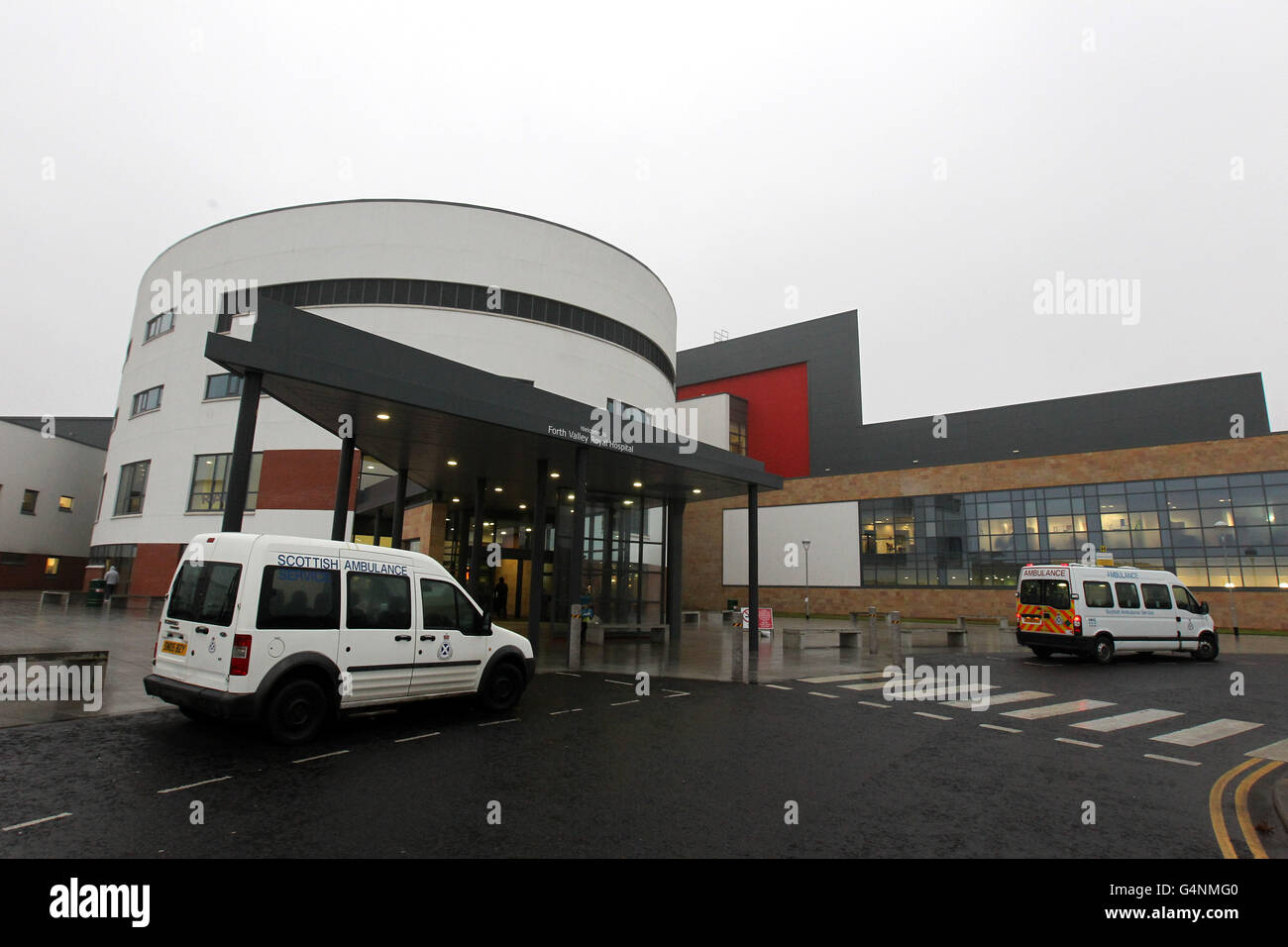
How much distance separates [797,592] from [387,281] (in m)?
32.8

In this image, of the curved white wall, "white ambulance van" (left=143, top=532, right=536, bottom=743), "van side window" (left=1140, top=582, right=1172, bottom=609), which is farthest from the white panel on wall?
Result: "white ambulance van" (left=143, top=532, right=536, bottom=743)

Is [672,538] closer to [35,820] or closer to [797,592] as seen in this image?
[35,820]

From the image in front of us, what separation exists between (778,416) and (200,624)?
159 feet

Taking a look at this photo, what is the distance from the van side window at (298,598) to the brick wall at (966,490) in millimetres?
39049

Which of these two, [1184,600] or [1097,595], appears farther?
[1184,600]

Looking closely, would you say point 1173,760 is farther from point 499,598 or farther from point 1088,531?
point 1088,531

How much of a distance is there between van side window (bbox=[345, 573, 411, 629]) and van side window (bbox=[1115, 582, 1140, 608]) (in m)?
18.0

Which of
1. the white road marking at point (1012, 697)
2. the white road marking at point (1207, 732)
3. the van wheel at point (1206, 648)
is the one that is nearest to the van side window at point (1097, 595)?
the van wheel at point (1206, 648)

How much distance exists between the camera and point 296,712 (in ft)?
22.7

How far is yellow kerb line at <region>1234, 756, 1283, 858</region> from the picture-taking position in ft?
15.6

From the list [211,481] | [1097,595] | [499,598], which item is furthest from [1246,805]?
[211,481]

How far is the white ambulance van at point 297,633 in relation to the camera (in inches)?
259

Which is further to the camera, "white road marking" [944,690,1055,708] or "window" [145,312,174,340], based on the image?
"window" [145,312,174,340]

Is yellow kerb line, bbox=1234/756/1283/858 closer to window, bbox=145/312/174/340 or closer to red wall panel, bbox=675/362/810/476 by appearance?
window, bbox=145/312/174/340
